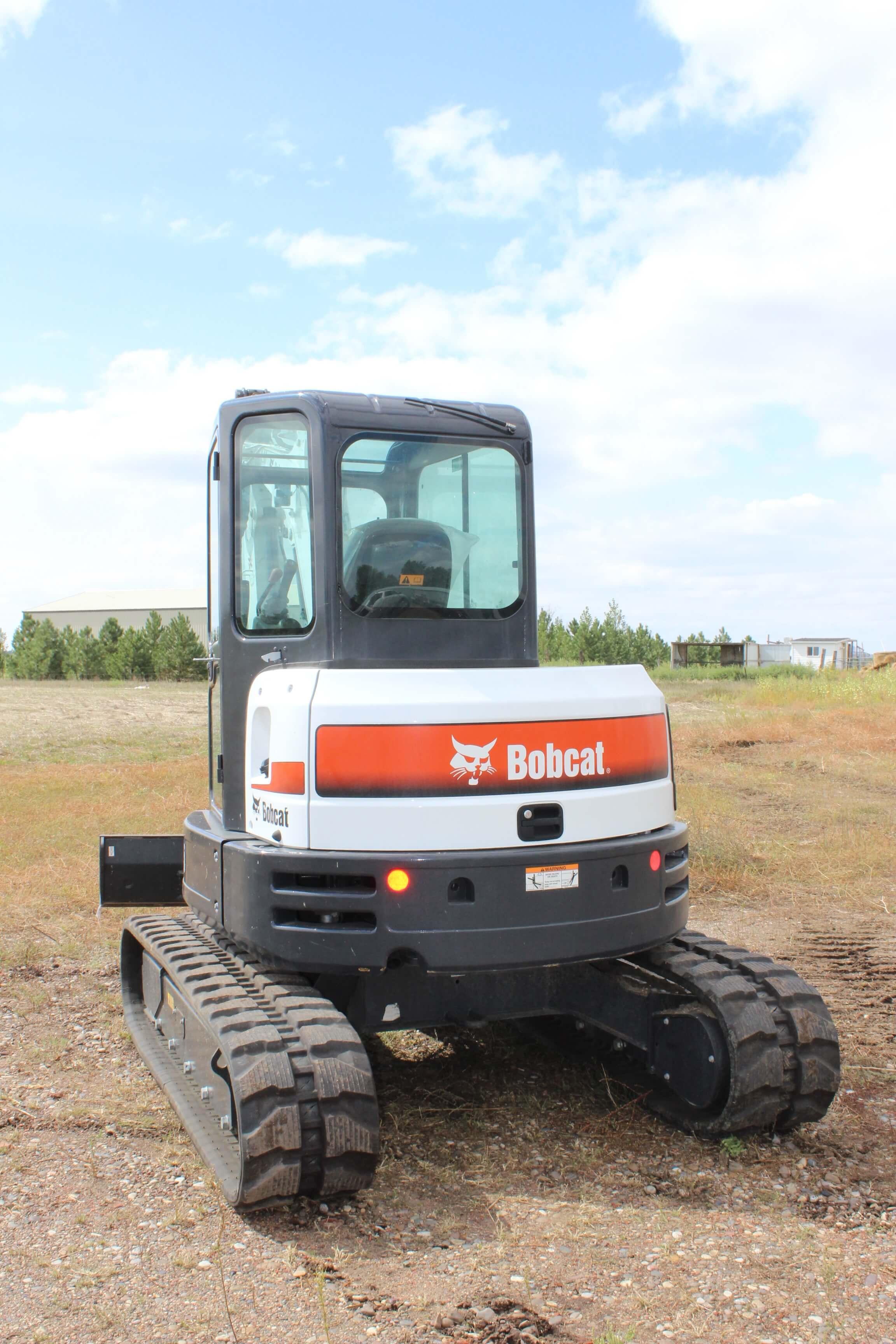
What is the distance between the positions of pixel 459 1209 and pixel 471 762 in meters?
1.54

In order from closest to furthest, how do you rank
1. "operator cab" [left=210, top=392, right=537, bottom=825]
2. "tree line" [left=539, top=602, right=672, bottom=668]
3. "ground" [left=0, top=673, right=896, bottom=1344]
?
"ground" [left=0, top=673, right=896, bottom=1344] < "operator cab" [left=210, top=392, right=537, bottom=825] < "tree line" [left=539, top=602, right=672, bottom=668]

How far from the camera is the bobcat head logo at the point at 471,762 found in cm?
393

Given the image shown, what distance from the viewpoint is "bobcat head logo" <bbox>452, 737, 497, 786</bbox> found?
393 centimetres

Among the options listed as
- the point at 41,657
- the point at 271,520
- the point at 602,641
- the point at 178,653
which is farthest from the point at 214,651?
the point at 41,657

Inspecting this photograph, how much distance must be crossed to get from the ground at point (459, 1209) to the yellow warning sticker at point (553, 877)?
108cm

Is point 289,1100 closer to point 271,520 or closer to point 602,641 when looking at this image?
point 271,520

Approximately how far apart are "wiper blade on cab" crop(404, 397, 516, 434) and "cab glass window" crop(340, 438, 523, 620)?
10cm

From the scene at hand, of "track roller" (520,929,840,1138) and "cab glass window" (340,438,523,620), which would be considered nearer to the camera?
"track roller" (520,929,840,1138)

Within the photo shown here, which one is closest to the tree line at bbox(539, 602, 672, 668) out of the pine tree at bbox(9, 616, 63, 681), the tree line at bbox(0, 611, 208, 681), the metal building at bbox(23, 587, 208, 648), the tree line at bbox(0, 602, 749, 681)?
the tree line at bbox(0, 602, 749, 681)

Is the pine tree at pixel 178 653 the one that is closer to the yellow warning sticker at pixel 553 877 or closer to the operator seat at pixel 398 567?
the operator seat at pixel 398 567

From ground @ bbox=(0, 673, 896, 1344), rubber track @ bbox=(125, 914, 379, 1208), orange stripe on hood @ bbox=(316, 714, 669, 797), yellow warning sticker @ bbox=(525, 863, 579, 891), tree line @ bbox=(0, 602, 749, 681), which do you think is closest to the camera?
ground @ bbox=(0, 673, 896, 1344)

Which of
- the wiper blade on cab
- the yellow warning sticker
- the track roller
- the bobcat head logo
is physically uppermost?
the wiper blade on cab

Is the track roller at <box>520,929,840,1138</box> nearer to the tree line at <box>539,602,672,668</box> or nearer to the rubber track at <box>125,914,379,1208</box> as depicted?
the rubber track at <box>125,914,379,1208</box>

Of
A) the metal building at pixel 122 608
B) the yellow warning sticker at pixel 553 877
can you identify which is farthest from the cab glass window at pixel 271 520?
the metal building at pixel 122 608
